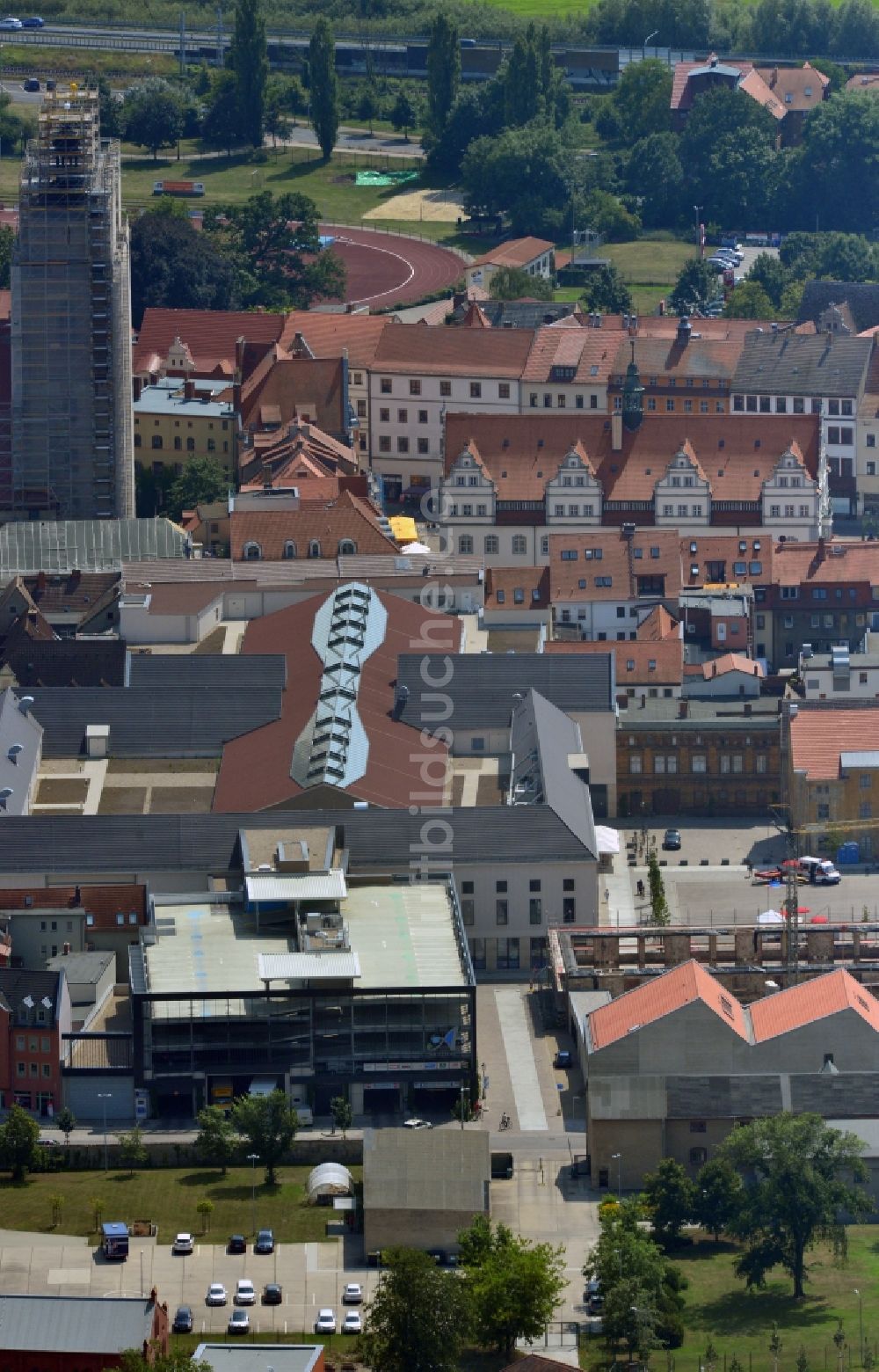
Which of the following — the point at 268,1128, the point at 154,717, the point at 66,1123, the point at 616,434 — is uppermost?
the point at 616,434

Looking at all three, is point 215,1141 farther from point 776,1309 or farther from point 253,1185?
point 776,1309

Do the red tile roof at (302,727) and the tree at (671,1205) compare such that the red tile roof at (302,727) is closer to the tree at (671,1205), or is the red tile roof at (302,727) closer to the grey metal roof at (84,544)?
the grey metal roof at (84,544)

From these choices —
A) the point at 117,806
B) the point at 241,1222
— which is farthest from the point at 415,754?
the point at 241,1222

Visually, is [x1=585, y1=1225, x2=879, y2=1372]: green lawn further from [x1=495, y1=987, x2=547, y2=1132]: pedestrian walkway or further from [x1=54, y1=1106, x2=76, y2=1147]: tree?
[x1=54, y1=1106, x2=76, y2=1147]: tree

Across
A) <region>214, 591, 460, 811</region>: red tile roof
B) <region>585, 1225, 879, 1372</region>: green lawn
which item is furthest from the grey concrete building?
<region>214, 591, 460, 811</region>: red tile roof

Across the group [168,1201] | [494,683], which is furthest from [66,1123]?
[494,683]

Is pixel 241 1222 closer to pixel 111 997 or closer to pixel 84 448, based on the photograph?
pixel 111 997
